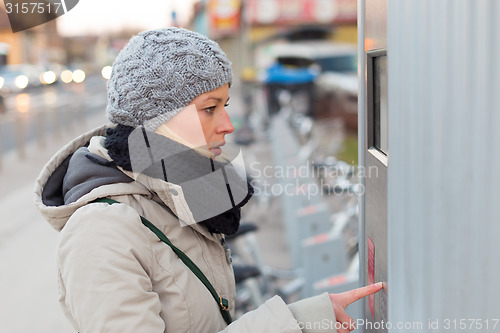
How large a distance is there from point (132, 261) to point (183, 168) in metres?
0.29

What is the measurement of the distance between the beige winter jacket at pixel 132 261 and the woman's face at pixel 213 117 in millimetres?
172

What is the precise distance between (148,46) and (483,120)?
32.1 inches

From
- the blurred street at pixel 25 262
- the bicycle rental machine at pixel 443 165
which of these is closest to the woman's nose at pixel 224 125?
the bicycle rental machine at pixel 443 165

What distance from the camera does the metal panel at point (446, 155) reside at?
45.3 inches

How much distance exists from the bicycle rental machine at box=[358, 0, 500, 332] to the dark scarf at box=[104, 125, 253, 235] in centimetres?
44

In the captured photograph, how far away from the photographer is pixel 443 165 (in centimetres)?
121

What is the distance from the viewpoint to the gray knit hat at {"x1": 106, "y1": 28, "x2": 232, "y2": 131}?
157 cm

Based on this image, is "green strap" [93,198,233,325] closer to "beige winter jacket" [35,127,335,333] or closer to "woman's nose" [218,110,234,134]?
"beige winter jacket" [35,127,335,333]

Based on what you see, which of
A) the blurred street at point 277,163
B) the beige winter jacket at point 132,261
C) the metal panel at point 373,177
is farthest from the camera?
the blurred street at point 277,163

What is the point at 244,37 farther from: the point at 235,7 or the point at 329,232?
the point at 329,232

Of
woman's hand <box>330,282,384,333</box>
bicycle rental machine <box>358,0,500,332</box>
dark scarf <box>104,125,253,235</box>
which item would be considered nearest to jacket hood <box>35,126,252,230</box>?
dark scarf <box>104,125,253,235</box>

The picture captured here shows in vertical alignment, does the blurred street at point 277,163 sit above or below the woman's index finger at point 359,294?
below

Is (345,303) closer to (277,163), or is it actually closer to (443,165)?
(443,165)

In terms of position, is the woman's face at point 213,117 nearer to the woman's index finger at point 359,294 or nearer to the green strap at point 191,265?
the green strap at point 191,265
